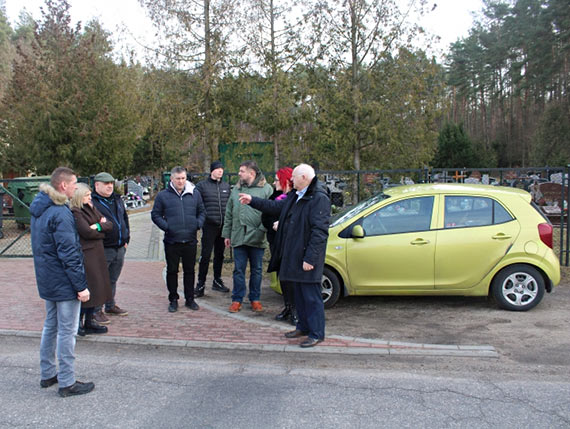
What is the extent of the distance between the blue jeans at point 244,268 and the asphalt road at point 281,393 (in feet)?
4.77

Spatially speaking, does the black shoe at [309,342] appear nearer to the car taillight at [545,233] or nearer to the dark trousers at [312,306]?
the dark trousers at [312,306]

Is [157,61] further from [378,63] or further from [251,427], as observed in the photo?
[251,427]

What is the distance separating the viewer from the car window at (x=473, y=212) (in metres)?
6.57

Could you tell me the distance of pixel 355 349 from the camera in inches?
206

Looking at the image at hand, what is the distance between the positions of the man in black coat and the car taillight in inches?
123

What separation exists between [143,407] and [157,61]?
11996mm

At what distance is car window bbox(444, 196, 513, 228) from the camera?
657cm

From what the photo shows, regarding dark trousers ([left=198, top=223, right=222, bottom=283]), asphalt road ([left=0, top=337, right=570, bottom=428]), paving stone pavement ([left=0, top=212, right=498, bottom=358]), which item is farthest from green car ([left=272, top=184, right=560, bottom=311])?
dark trousers ([left=198, top=223, right=222, bottom=283])

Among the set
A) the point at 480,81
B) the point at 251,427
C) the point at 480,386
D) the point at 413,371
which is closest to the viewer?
the point at 251,427

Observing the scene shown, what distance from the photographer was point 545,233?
21.2ft

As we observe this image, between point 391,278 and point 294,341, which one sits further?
point 391,278

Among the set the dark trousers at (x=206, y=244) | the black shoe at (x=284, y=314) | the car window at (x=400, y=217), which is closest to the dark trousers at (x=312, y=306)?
the black shoe at (x=284, y=314)

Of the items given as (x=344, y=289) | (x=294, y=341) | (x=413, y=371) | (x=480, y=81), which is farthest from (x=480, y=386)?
(x=480, y=81)

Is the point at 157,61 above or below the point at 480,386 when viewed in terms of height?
above
